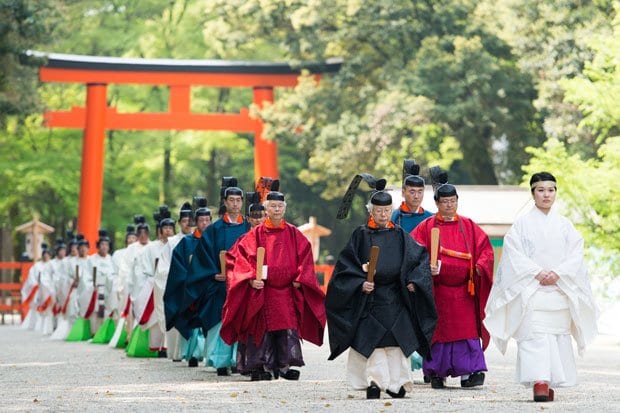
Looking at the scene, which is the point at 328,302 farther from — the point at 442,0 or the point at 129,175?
the point at 129,175

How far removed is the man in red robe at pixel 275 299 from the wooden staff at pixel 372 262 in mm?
2119

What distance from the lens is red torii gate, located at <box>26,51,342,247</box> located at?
119 feet

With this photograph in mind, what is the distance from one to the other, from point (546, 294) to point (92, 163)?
87.0 feet

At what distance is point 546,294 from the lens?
11.2 m

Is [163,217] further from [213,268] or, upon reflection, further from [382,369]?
[382,369]

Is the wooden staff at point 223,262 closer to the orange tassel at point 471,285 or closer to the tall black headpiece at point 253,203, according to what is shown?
the tall black headpiece at point 253,203

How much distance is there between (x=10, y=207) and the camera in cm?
4038

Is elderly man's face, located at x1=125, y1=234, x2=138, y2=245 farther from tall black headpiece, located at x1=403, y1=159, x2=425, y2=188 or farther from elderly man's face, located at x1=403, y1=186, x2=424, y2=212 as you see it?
elderly man's face, located at x1=403, y1=186, x2=424, y2=212

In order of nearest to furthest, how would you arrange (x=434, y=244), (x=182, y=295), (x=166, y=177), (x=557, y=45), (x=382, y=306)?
1. (x=382, y=306)
2. (x=434, y=244)
3. (x=182, y=295)
4. (x=557, y=45)
5. (x=166, y=177)

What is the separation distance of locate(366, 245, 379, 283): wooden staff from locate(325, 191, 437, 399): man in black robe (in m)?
0.06

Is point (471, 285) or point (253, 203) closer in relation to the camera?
point (471, 285)

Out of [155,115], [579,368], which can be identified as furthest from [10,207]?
[579,368]

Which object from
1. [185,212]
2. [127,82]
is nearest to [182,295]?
[185,212]

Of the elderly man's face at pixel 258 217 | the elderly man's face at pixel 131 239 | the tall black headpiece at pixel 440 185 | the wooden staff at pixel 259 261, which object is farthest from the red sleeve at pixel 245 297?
the elderly man's face at pixel 131 239
